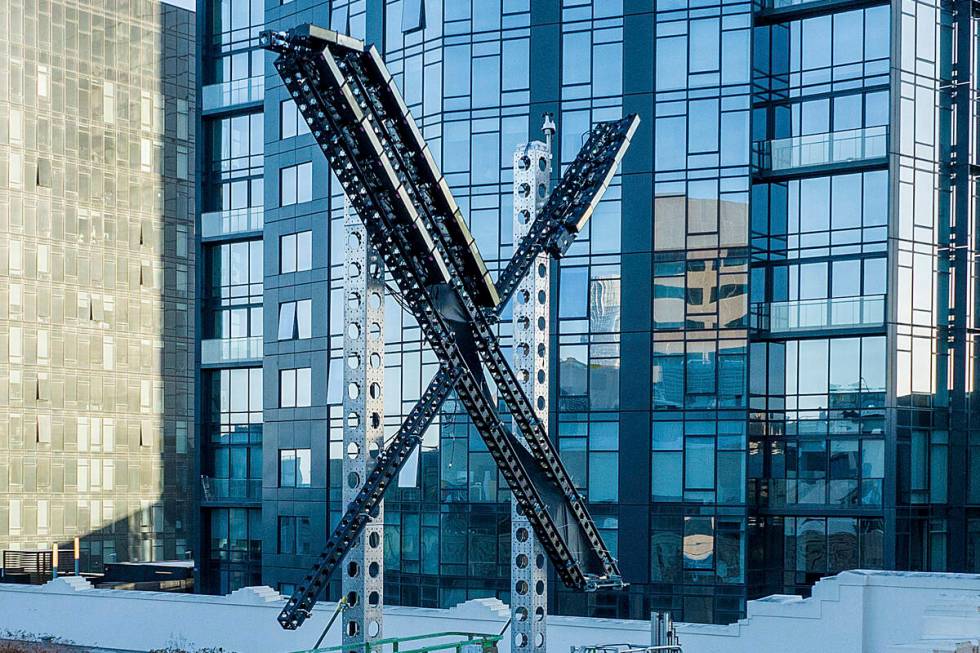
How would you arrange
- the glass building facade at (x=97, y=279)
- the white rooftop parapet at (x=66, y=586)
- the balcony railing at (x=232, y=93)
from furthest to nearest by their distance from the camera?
the glass building facade at (x=97, y=279) → the balcony railing at (x=232, y=93) → the white rooftop parapet at (x=66, y=586)

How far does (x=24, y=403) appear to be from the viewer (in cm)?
7712

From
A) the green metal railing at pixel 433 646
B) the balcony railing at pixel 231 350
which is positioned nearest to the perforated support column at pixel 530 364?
the green metal railing at pixel 433 646

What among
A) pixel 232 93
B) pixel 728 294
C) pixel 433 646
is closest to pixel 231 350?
pixel 232 93

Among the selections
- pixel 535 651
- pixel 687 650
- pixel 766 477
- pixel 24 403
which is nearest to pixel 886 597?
pixel 687 650

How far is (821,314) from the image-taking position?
39594 mm

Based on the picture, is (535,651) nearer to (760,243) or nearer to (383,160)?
(383,160)

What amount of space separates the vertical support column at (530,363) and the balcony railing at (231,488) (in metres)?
30.7

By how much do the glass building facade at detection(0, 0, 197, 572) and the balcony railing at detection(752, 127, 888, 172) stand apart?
41.8 metres

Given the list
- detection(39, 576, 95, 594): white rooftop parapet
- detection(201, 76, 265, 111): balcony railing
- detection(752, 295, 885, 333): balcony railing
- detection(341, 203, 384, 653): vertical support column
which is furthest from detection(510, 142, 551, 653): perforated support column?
detection(201, 76, 265, 111): balcony railing

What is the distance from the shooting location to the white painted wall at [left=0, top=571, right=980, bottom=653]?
2517 centimetres

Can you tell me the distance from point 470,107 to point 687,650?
2061 centimetres

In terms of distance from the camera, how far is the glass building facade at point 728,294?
3866 centimetres

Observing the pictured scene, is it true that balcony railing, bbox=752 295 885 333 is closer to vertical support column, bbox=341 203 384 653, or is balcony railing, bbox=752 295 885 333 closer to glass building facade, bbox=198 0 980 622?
glass building facade, bbox=198 0 980 622

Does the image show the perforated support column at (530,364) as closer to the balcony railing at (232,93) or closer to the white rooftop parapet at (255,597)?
the white rooftop parapet at (255,597)
